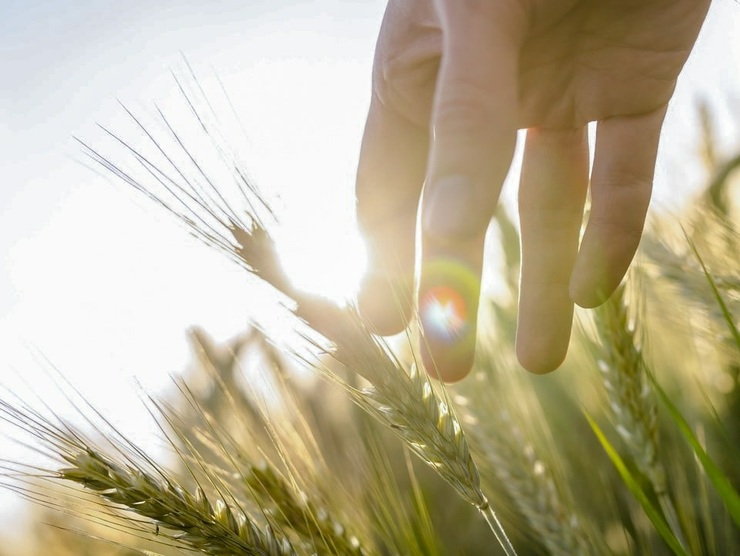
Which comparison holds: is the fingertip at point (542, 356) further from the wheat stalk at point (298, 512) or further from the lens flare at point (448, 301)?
the wheat stalk at point (298, 512)

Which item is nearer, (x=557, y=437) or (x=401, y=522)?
(x=401, y=522)

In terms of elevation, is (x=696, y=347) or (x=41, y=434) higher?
(x=41, y=434)

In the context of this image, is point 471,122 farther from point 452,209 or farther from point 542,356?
point 542,356

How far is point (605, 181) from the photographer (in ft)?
4.47

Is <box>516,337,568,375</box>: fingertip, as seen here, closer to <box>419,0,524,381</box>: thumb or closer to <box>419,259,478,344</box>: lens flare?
<box>419,259,478,344</box>: lens flare

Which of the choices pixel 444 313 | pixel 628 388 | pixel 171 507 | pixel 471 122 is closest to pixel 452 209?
pixel 471 122

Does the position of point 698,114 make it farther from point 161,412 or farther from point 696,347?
point 161,412

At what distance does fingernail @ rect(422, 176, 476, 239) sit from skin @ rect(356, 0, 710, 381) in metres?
0.21

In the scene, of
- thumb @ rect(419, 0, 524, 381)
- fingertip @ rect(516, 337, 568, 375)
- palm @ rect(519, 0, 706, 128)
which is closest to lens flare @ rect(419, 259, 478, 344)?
fingertip @ rect(516, 337, 568, 375)

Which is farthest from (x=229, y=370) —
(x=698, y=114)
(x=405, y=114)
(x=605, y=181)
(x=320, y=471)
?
(x=698, y=114)

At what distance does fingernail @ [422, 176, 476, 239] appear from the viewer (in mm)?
828

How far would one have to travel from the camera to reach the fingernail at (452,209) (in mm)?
828

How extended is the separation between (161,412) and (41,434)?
0.21 m

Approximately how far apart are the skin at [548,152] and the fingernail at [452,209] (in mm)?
208
